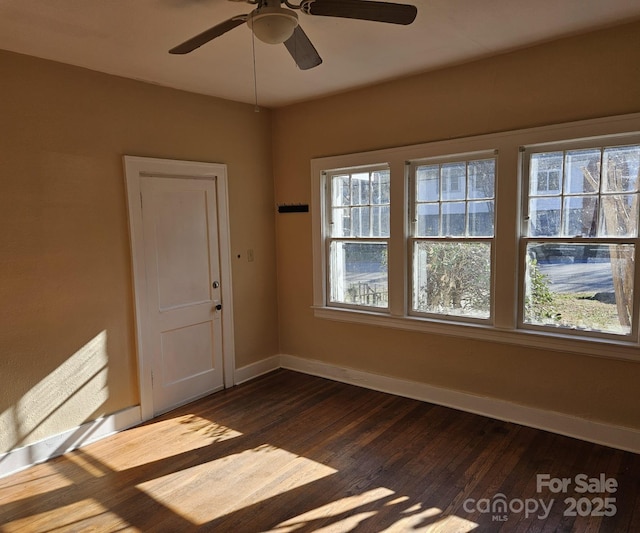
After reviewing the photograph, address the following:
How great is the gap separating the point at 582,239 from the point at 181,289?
3.14m

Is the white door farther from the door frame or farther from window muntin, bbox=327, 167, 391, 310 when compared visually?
window muntin, bbox=327, 167, 391, 310

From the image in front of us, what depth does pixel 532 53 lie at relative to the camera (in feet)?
10.0

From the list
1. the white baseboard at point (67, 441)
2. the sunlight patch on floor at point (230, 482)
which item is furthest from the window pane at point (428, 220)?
the white baseboard at point (67, 441)

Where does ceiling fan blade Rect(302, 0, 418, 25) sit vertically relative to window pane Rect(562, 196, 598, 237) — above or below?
above

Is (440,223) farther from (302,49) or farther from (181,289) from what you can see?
(181,289)

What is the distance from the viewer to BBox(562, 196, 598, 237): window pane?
2.95 meters

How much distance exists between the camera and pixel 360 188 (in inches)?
162

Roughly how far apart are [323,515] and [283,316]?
2.57 m

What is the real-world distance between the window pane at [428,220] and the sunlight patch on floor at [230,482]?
2.01 meters

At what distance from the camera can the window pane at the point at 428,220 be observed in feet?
12.0

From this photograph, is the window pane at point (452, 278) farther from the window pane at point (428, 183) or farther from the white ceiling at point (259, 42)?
the white ceiling at point (259, 42)

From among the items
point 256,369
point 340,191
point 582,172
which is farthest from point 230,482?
point 582,172

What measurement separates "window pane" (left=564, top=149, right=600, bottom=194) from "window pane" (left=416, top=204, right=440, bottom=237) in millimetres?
962

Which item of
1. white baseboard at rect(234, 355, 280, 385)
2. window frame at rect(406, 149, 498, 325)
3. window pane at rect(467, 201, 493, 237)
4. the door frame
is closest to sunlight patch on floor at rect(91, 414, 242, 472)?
the door frame
